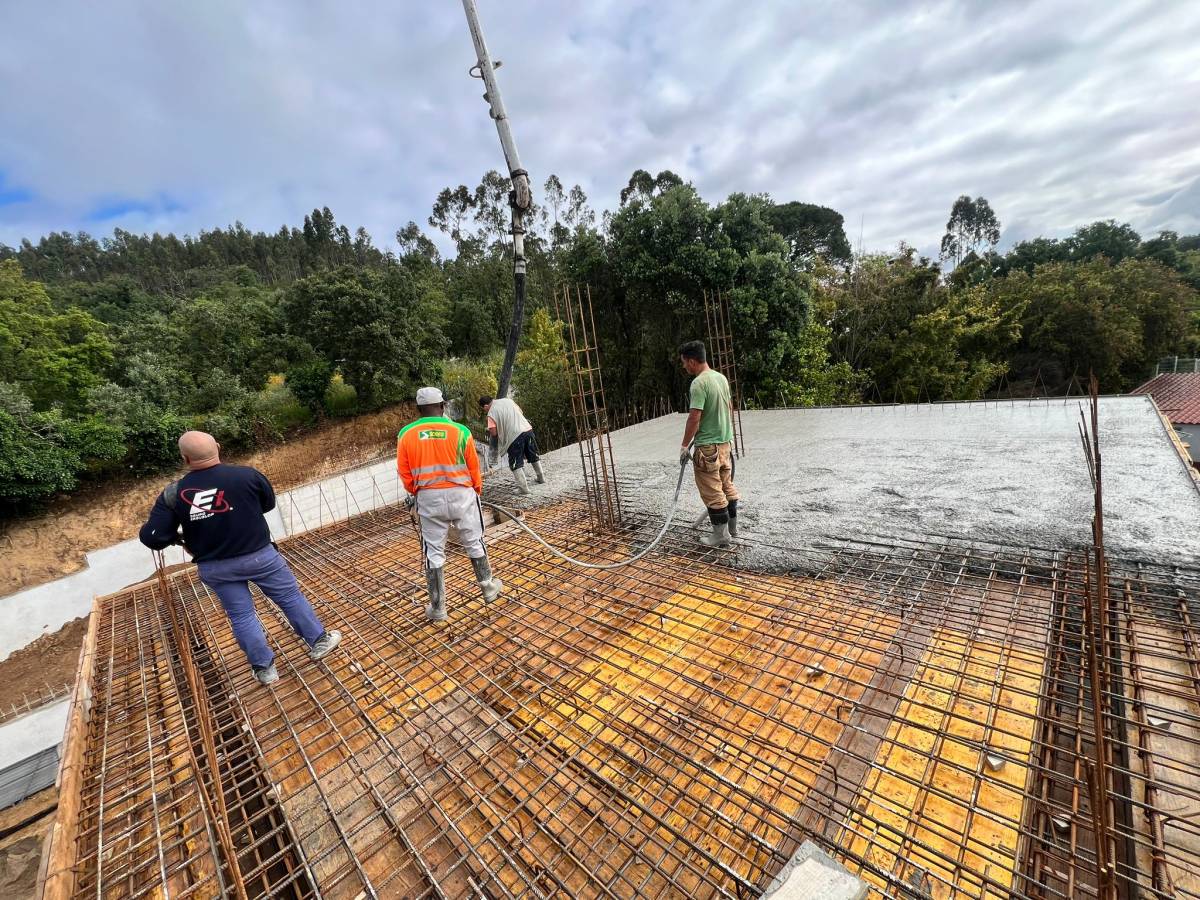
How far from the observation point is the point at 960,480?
381 cm

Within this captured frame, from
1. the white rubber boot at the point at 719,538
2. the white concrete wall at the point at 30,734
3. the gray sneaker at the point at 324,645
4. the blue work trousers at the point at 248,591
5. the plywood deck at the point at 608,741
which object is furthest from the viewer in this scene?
the white concrete wall at the point at 30,734

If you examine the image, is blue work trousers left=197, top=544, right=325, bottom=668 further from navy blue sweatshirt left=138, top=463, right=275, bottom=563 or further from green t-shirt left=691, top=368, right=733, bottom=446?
green t-shirt left=691, top=368, right=733, bottom=446

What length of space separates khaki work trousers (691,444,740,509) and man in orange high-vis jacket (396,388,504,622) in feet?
4.93

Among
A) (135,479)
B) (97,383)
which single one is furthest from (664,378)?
(97,383)

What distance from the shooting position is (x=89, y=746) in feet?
7.02

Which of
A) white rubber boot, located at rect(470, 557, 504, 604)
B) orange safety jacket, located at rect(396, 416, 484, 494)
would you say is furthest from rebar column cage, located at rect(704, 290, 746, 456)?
orange safety jacket, located at rect(396, 416, 484, 494)

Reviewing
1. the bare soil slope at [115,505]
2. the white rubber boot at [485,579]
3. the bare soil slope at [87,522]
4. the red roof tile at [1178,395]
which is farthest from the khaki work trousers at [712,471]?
the red roof tile at [1178,395]

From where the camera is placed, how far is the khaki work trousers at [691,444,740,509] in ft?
10.5

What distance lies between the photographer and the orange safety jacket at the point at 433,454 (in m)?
2.63

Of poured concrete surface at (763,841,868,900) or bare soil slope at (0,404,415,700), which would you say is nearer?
poured concrete surface at (763,841,868,900)

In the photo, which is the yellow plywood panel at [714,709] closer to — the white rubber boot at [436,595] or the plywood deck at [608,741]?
the plywood deck at [608,741]

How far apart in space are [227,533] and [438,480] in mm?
993

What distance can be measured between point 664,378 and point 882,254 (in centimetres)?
817

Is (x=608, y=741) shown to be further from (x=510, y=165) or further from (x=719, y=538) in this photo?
(x=510, y=165)
